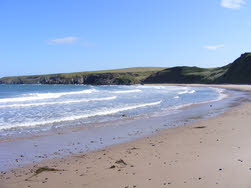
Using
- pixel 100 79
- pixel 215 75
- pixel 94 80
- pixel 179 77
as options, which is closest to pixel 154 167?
pixel 215 75

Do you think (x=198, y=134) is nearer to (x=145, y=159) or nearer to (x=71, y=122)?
(x=145, y=159)

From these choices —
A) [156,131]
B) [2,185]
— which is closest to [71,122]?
[156,131]

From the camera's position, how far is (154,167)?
22.5ft

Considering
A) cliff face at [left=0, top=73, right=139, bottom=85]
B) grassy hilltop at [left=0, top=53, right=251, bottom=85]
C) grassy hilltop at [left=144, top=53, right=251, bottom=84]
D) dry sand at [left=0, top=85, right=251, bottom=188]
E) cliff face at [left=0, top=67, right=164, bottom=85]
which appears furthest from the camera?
cliff face at [left=0, top=73, right=139, bottom=85]

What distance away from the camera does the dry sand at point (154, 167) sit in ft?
19.0

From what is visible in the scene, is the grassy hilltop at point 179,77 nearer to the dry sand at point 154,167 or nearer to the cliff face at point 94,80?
the cliff face at point 94,80

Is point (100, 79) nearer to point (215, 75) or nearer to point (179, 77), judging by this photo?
point (179, 77)

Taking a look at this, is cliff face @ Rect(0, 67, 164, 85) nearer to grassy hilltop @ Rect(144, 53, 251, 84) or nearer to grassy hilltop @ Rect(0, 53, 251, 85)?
grassy hilltop @ Rect(0, 53, 251, 85)

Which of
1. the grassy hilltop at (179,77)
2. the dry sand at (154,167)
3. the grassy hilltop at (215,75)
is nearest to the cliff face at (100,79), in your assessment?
the grassy hilltop at (179,77)

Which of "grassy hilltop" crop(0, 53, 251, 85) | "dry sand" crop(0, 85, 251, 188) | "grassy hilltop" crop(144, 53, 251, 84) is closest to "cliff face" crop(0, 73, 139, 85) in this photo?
"grassy hilltop" crop(0, 53, 251, 85)

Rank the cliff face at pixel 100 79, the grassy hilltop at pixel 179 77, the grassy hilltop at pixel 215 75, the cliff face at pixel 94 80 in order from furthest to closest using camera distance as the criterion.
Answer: the cliff face at pixel 94 80, the cliff face at pixel 100 79, the grassy hilltop at pixel 179 77, the grassy hilltop at pixel 215 75

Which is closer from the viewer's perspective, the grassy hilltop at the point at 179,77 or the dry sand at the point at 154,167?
the dry sand at the point at 154,167

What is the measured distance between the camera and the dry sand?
5781 mm

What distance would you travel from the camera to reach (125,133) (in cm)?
1254
